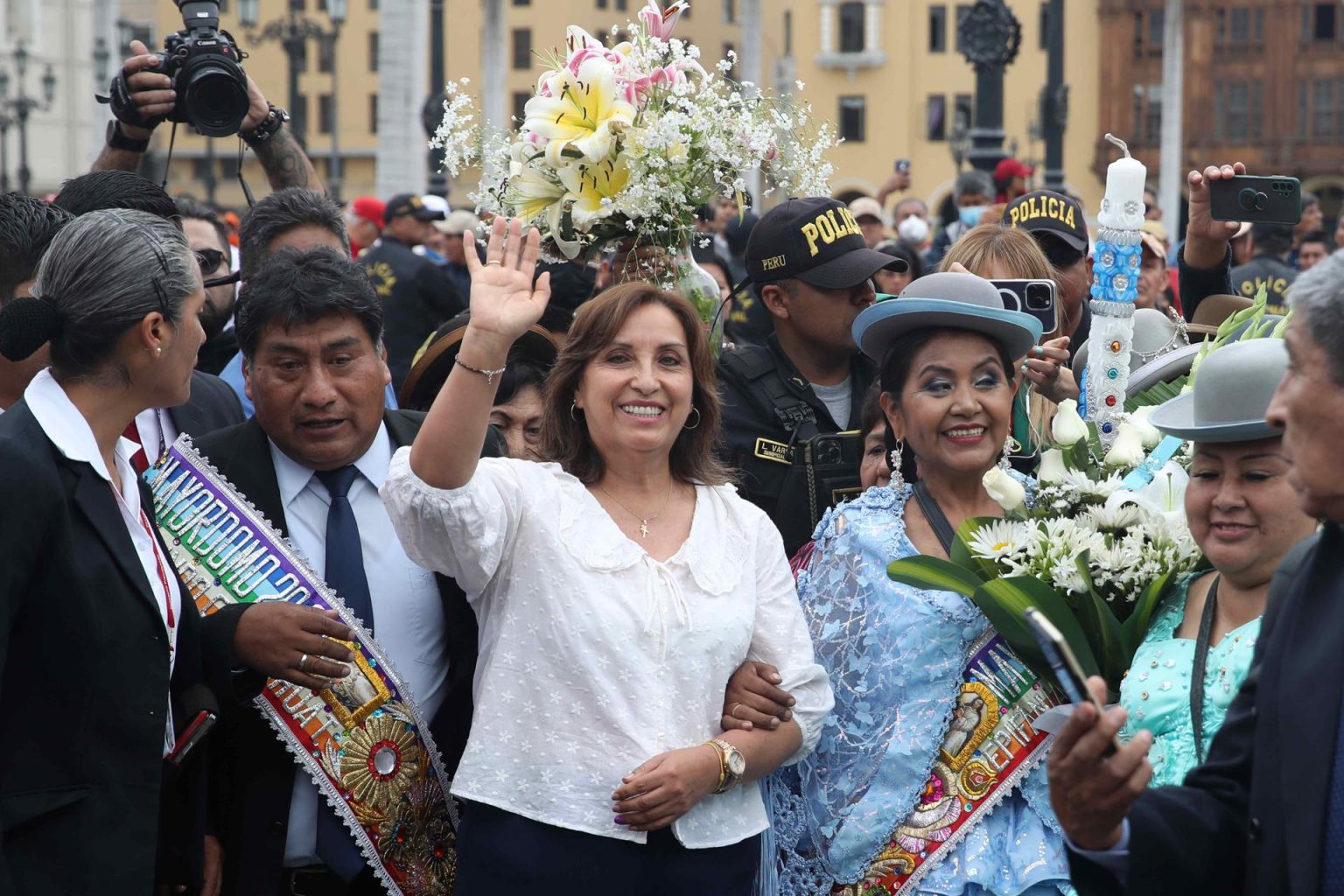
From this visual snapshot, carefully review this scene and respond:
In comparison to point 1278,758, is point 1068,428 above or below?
above

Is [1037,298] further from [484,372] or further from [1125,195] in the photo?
[484,372]

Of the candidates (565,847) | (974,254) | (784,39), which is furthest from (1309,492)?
(784,39)

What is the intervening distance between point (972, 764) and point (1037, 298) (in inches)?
60.7

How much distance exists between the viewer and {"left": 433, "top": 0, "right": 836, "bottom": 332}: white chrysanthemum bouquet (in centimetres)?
459

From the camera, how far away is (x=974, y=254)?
208 inches

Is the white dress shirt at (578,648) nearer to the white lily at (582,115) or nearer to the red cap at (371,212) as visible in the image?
the white lily at (582,115)

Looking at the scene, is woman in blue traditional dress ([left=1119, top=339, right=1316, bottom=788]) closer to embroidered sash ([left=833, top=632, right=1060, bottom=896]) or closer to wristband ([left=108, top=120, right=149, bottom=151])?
embroidered sash ([left=833, top=632, right=1060, bottom=896])

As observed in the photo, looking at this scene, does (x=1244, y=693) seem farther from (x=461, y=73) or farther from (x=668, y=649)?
(x=461, y=73)

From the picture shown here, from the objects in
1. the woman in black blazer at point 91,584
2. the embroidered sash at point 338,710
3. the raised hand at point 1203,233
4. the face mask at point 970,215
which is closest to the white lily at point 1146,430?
the raised hand at point 1203,233

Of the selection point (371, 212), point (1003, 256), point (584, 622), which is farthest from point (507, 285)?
point (371, 212)

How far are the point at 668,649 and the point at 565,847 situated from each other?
455 mm

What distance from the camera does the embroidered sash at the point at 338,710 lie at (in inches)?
150

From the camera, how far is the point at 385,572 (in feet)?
13.1

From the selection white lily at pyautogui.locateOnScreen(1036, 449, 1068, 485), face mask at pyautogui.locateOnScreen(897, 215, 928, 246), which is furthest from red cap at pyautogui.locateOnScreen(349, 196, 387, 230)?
white lily at pyautogui.locateOnScreen(1036, 449, 1068, 485)
